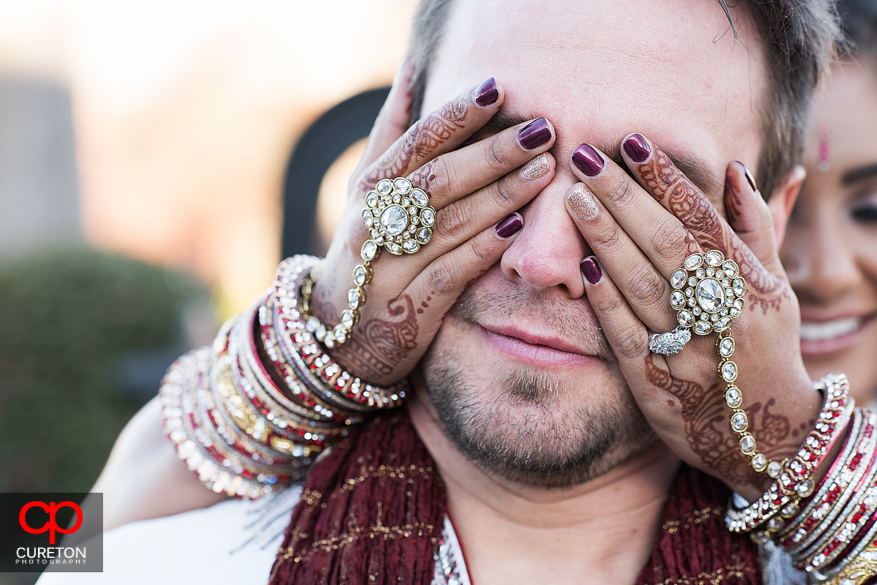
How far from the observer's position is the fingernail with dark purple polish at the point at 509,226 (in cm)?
149

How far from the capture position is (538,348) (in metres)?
1.54

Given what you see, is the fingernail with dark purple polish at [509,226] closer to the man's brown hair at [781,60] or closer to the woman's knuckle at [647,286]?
the woman's knuckle at [647,286]

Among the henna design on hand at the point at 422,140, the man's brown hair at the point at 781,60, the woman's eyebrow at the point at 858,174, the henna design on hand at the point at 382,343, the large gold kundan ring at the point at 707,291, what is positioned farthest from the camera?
the woman's eyebrow at the point at 858,174

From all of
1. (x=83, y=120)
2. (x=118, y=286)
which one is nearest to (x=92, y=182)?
(x=83, y=120)

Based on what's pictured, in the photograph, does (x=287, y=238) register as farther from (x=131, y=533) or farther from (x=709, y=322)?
(x=709, y=322)

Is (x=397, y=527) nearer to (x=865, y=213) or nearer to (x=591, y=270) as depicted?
(x=591, y=270)

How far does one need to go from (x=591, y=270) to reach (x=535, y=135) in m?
0.32

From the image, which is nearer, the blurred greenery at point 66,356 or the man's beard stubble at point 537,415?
the man's beard stubble at point 537,415

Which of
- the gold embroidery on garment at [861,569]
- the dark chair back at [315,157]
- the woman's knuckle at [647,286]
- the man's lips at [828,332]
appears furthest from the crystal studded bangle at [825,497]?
the dark chair back at [315,157]

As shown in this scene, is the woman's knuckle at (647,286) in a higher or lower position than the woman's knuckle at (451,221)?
lower

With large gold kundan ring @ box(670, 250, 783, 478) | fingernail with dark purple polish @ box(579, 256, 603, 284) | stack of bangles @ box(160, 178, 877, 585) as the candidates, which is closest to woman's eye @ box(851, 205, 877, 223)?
stack of bangles @ box(160, 178, 877, 585)

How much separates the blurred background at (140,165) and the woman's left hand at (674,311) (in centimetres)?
436

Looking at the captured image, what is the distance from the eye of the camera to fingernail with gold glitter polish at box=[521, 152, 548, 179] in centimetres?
146

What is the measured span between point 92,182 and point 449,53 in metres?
9.72
